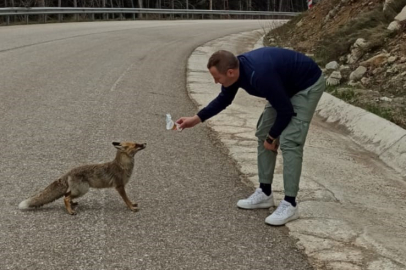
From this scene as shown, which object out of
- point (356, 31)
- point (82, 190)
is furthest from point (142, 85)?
point (82, 190)

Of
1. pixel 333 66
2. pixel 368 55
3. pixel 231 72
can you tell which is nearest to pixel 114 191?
pixel 231 72

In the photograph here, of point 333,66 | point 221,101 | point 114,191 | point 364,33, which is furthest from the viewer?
point 364,33

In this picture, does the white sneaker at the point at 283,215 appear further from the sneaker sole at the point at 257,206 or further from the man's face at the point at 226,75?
the man's face at the point at 226,75

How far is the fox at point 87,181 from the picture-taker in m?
4.34

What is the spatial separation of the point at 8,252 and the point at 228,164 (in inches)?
114

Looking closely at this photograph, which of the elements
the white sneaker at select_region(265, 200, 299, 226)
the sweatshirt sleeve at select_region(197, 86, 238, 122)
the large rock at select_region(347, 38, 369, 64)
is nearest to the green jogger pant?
the white sneaker at select_region(265, 200, 299, 226)

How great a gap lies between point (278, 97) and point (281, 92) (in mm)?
46

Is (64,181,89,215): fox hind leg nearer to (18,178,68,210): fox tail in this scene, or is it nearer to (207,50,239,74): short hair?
(18,178,68,210): fox tail

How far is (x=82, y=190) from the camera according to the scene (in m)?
4.39

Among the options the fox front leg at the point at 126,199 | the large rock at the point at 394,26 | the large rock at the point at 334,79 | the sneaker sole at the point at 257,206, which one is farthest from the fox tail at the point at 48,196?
the large rock at the point at 394,26

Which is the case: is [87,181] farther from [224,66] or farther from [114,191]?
[224,66]

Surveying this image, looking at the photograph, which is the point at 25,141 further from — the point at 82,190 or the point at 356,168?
the point at 356,168

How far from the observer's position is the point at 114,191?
5.00m

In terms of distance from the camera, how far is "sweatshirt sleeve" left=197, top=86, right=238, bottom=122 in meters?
4.50
